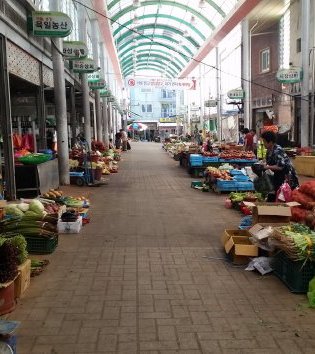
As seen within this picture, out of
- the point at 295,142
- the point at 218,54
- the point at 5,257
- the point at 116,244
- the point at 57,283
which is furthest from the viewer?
the point at 218,54

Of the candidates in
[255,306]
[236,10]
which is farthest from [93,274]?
[236,10]

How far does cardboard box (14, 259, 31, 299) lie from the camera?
185 inches

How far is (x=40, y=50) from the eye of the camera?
12500mm

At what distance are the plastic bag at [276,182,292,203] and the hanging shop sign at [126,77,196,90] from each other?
24.5 metres

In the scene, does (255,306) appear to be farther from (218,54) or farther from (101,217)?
(218,54)

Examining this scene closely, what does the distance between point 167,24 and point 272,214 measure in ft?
120

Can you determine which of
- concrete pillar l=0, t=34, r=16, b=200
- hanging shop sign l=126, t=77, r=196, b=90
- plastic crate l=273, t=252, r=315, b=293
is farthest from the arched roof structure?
plastic crate l=273, t=252, r=315, b=293

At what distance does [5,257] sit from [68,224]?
10.2 ft

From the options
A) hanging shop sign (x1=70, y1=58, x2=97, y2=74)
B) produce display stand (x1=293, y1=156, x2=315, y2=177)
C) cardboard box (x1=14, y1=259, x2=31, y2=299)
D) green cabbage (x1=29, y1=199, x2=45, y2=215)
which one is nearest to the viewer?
cardboard box (x1=14, y1=259, x2=31, y2=299)

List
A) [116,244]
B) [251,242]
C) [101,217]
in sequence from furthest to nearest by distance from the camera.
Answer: [101,217]
[116,244]
[251,242]

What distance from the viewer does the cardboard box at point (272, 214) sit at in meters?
6.43

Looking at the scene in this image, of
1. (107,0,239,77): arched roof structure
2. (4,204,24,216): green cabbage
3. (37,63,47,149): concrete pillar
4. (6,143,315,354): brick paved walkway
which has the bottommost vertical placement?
(6,143,315,354): brick paved walkway

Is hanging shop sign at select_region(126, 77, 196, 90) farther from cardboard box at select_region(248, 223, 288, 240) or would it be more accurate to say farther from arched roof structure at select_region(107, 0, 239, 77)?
cardboard box at select_region(248, 223, 288, 240)

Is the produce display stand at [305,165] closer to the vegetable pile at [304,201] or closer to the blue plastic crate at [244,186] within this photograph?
the blue plastic crate at [244,186]
